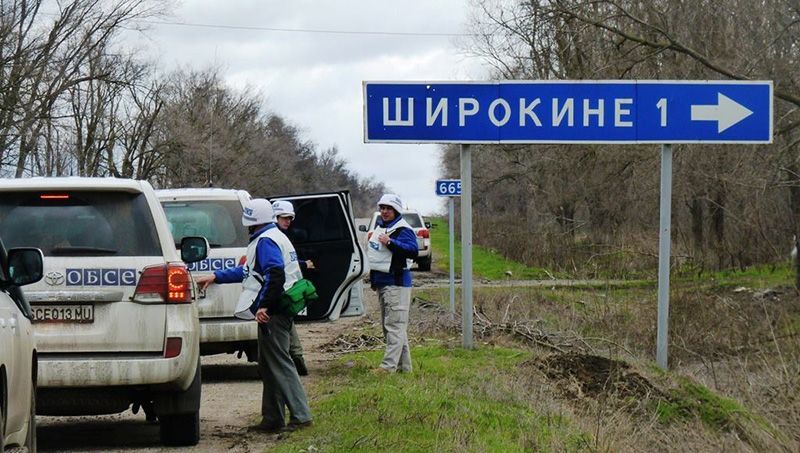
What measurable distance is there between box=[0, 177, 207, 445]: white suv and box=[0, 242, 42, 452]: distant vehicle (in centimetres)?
150

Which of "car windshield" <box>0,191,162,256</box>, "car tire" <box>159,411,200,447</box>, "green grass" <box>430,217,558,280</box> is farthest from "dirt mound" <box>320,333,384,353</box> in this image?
"green grass" <box>430,217,558,280</box>

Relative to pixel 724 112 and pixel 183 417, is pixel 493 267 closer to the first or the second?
pixel 724 112

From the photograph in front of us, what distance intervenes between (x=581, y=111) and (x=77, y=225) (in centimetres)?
697

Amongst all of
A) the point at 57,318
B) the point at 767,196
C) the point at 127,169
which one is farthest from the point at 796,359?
the point at 127,169

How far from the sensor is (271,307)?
356 inches

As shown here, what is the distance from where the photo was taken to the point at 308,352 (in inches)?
642

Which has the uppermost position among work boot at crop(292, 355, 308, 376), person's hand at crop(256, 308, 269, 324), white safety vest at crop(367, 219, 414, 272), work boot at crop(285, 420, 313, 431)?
white safety vest at crop(367, 219, 414, 272)

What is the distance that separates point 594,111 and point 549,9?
1036 centimetres

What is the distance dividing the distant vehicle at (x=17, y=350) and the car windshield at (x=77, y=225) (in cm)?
171

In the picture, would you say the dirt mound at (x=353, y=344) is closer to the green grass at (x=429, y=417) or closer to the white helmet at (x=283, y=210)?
the green grass at (x=429, y=417)

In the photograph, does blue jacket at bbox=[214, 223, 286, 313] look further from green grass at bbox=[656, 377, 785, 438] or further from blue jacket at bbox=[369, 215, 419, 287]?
green grass at bbox=[656, 377, 785, 438]

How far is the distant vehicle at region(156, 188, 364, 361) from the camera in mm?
12172

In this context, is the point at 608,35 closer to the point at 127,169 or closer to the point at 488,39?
the point at 488,39

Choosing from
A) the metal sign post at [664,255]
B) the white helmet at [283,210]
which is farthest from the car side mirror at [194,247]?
the metal sign post at [664,255]
